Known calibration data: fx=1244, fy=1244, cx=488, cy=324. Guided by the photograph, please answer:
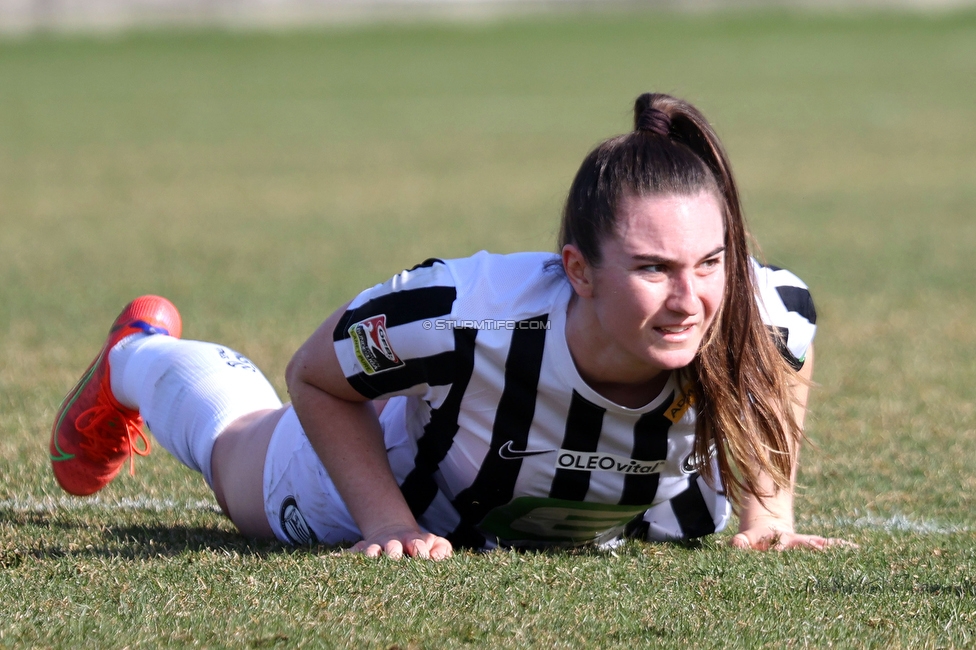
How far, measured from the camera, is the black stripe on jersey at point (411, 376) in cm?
306

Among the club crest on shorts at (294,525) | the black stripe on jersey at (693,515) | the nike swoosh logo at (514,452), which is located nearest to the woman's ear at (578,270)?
the nike swoosh logo at (514,452)

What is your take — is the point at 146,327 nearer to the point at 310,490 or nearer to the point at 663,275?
the point at 310,490

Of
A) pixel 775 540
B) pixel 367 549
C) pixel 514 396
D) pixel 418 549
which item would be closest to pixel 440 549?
pixel 418 549

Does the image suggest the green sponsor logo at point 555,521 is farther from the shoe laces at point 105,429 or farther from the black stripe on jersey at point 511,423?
the shoe laces at point 105,429

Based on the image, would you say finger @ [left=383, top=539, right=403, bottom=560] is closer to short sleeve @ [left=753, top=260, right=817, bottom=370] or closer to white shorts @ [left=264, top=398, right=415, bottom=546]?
white shorts @ [left=264, top=398, right=415, bottom=546]

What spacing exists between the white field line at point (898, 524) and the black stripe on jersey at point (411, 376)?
55.7 inches

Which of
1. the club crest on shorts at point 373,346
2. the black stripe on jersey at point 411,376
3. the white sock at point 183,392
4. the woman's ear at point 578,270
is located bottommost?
the white sock at point 183,392

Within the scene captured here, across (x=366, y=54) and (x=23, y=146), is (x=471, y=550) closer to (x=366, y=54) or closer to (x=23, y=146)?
(x=23, y=146)

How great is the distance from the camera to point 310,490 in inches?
136

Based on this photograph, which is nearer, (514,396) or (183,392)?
(514,396)

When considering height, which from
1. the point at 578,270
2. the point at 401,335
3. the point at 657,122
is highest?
the point at 657,122

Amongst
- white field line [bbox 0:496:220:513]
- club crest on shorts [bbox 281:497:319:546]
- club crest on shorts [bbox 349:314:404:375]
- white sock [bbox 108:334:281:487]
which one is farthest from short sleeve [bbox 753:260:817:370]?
white field line [bbox 0:496:220:513]

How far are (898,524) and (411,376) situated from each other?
1654 millimetres

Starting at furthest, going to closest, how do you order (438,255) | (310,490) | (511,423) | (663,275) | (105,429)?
(438,255)
(105,429)
(310,490)
(511,423)
(663,275)
